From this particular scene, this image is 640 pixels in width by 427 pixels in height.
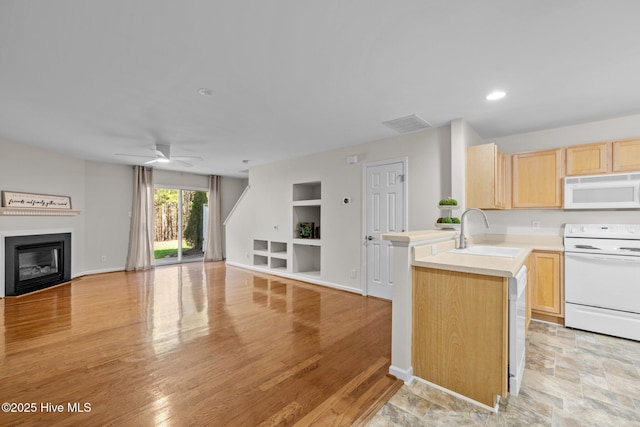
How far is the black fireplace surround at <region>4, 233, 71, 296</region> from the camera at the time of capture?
14.7 ft

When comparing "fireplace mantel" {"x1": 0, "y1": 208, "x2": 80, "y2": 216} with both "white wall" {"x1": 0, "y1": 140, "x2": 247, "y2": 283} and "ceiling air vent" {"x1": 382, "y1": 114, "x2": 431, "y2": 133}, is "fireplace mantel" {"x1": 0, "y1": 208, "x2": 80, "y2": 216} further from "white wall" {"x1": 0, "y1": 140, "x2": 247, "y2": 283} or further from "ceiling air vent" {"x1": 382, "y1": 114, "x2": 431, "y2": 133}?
"ceiling air vent" {"x1": 382, "y1": 114, "x2": 431, "y2": 133}

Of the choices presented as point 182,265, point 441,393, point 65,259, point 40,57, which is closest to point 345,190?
point 441,393

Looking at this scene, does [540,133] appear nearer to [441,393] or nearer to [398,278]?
[398,278]

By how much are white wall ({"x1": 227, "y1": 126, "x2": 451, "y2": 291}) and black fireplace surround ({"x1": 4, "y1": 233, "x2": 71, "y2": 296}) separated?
323 centimetres

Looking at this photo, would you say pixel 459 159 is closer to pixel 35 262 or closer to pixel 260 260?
pixel 260 260

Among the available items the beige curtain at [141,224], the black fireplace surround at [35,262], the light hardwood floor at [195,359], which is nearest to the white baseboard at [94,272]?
the beige curtain at [141,224]

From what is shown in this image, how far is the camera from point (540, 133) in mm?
3828

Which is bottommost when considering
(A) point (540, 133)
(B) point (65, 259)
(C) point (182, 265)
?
(C) point (182, 265)

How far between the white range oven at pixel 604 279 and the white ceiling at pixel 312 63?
1.37 metres

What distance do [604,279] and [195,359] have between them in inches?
160

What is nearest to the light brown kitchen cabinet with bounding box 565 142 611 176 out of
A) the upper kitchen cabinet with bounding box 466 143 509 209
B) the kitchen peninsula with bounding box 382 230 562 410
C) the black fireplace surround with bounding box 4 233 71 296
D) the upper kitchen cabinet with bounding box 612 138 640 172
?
the upper kitchen cabinet with bounding box 612 138 640 172

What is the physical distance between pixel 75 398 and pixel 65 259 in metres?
4.68

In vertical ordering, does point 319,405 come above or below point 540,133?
below

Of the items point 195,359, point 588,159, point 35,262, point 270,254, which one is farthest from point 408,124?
point 35,262
